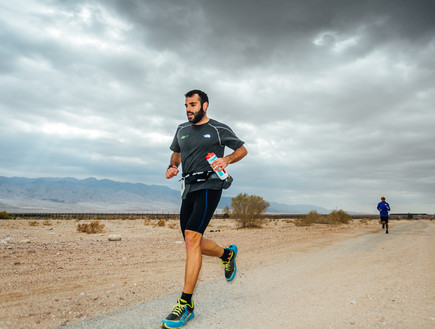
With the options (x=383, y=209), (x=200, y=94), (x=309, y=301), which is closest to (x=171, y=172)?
(x=200, y=94)

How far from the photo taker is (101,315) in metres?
3.43

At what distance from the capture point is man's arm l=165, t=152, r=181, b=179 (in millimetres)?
3995

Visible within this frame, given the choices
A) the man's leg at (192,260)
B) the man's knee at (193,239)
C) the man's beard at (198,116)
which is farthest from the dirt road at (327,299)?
the man's beard at (198,116)

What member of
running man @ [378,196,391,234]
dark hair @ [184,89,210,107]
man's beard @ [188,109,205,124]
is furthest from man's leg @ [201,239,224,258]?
running man @ [378,196,391,234]

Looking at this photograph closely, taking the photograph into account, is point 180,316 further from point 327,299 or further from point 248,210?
point 248,210

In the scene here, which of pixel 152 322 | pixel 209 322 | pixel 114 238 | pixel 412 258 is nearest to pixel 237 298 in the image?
pixel 209 322

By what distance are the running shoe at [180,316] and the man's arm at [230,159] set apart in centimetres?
144

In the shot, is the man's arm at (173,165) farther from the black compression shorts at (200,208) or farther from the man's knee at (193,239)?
the man's knee at (193,239)

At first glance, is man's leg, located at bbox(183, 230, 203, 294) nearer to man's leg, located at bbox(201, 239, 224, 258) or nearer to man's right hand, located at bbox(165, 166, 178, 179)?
man's leg, located at bbox(201, 239, 224, 258)

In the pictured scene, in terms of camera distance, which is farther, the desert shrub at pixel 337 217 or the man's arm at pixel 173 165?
the desert shrub at pixel 337 217

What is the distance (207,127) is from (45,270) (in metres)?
4.26

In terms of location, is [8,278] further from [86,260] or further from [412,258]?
[412,258]

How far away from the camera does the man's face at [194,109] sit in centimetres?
379

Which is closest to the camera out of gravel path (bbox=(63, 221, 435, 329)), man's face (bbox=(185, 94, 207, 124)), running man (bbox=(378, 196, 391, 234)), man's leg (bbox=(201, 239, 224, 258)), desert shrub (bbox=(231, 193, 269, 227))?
gravel path (bbox=(63, 221, 435, 329))
